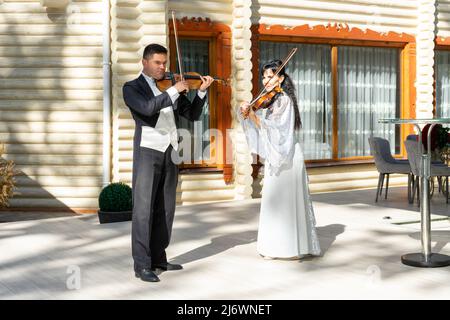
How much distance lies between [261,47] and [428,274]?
6769 millimetres

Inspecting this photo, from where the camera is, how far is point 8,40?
11.0m

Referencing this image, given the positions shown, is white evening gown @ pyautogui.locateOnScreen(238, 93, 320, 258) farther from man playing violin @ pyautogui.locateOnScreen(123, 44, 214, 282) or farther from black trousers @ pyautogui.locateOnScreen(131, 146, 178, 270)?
black trousers @ pyautogui.locateOnScreen(131, 146, 178, 270)

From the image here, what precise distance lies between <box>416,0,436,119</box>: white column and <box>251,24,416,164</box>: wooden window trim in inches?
4.2

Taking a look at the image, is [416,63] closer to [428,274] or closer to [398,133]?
[398,133]

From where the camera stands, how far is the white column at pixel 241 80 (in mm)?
11594

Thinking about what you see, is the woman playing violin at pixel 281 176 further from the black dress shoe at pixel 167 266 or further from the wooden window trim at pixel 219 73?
the wooden window trim at pixel 219 73

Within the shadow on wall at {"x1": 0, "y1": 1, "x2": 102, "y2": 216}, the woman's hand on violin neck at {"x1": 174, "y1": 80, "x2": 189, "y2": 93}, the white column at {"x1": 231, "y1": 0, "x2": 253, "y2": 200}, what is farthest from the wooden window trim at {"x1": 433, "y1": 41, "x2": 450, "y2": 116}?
the woman's hand on violin neck at {"x1": 174, "y1": 80, "x2": 189, "y2": 93}

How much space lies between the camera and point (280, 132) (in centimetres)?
676

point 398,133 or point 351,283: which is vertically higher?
point 398,133

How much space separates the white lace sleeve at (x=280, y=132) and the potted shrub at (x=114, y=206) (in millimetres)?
3039

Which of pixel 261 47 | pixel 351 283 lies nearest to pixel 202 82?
pixel 351 283

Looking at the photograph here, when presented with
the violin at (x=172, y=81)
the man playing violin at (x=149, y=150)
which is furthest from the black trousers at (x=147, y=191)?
the violin at (x=172, y=81)

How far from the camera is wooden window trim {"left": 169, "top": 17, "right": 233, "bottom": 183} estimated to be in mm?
11461

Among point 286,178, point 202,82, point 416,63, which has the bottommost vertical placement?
point 286,178
